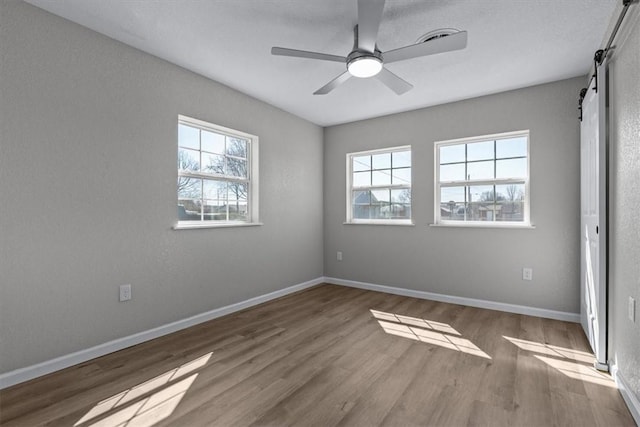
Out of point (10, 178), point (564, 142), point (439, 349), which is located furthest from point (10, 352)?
point (564, 142)

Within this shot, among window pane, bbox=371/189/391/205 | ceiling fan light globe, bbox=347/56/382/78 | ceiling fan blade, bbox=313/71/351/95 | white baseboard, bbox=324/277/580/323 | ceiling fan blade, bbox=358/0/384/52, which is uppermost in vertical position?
ceiling fan blade, bbox=358/0/384/52

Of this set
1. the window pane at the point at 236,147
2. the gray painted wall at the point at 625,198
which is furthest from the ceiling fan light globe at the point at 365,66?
the window pane at the point at 236,147

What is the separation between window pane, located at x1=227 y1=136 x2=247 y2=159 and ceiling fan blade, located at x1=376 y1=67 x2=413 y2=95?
6.25ft

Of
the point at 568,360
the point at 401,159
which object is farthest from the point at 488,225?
the point at 568,360

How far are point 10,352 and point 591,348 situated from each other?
14.0ft

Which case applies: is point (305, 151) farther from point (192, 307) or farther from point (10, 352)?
point (10, 352)

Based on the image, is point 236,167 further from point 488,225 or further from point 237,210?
point 488,225

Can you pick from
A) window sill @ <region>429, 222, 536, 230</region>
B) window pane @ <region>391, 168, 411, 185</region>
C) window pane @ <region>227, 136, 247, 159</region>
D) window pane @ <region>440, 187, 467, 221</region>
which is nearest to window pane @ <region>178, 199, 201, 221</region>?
window pane @ <region>227, 136, 247, 159</region>

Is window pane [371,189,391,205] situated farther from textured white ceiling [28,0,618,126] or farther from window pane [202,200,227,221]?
window pane [202,200,227,221]

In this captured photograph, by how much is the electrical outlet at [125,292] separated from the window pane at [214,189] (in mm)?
1165

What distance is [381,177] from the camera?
4668mm

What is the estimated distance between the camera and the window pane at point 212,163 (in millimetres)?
3406

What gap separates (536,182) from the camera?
3461 mm

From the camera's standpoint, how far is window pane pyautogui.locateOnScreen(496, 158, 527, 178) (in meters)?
3.61
